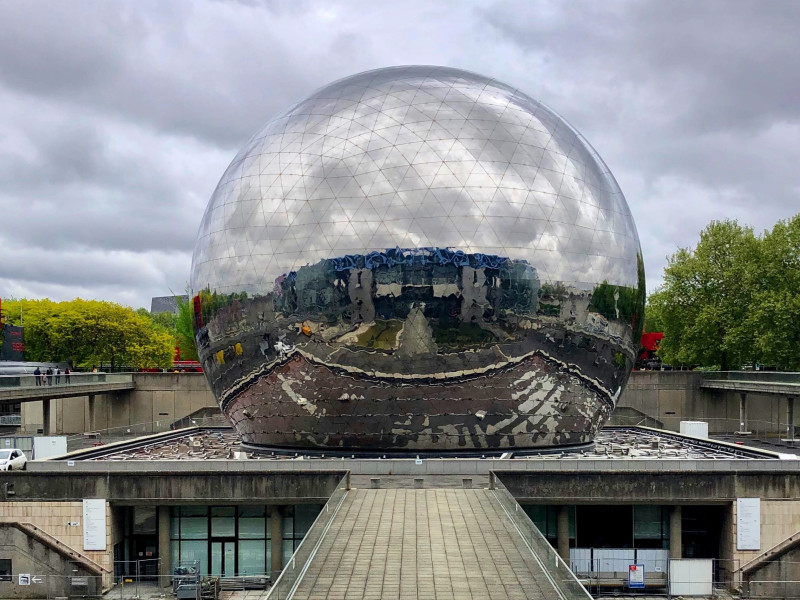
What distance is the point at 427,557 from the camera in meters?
14.6

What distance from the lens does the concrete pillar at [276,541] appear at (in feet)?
75.0

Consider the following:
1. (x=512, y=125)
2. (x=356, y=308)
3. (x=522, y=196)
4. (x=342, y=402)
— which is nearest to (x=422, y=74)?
(x=512, y=125)

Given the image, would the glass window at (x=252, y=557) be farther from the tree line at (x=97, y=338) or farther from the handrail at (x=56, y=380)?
the tree line at (x=97, y=338)

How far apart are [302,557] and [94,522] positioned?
35.8ft

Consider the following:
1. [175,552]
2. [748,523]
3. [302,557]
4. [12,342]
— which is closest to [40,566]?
[175,552]

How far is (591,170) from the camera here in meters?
26.4

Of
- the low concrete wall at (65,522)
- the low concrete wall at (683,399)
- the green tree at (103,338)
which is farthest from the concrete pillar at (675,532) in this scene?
the green tree at (103,338)

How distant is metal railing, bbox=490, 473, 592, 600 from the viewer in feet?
38.6

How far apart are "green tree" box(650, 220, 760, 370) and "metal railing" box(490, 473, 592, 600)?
37284 millimetres

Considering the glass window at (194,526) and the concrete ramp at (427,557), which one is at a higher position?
the concrete ramp at (427,557)

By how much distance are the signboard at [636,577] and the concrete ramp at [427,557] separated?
220 inches

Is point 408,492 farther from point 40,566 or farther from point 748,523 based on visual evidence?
point 40,566

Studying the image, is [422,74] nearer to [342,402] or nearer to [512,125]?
[512,125]

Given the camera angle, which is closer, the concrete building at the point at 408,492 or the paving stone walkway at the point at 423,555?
the paving stone walkway at the point at 423,555
